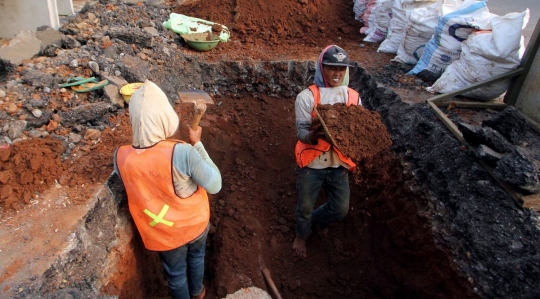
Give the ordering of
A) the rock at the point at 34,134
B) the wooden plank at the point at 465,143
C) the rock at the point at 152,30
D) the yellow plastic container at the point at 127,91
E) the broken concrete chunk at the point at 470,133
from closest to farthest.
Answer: the wooden plank at the point at 465,143, the broken concrete chunk at the point at 470,133, the rock at the point at 34,134, the yellow plastic container at the point at 127,91, the rock at the point at 152,30

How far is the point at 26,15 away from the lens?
6938mm

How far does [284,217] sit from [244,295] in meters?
1.14

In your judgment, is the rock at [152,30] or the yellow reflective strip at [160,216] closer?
the yellow reflective strip at [160,216]

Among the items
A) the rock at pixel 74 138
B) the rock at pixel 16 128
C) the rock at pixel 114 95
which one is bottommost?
the rock at pixel 74 138

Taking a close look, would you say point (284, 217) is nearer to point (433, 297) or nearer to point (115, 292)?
point (433, 297)

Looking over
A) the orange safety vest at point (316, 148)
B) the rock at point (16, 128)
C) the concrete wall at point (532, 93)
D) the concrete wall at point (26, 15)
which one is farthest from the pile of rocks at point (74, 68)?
the concrete wall at point (532, 93)

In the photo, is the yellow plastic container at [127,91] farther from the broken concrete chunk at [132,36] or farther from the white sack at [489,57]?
the white sack at [489,57]

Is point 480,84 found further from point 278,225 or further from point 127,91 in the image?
point 127,91

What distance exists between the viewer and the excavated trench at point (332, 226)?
2.67 metres

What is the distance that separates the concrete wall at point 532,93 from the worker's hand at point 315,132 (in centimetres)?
280

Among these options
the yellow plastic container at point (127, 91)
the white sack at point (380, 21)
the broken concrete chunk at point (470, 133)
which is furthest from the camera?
the white sack at point (380, 21)

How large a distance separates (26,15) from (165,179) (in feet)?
22.0

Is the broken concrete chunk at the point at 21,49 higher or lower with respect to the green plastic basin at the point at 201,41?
higher

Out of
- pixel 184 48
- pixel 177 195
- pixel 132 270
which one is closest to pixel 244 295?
pixel 132 270
